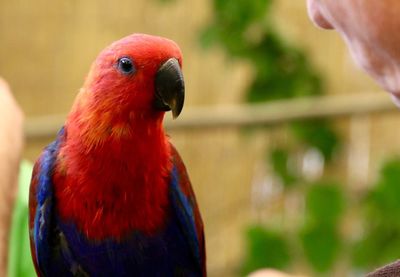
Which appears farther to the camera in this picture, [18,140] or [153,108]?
[18,140]

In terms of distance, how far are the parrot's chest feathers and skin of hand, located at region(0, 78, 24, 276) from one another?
128 millimetres

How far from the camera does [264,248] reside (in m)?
1.80

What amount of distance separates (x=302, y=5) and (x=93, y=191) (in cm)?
184

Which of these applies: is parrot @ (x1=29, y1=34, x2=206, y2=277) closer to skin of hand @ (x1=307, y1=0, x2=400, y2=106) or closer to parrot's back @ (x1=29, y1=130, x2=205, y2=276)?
parrot's back @ (x1=29, y1=130, x2=205, y2=276)

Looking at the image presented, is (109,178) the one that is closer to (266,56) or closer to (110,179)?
(110,179)

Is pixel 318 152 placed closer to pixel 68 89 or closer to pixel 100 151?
pixel 68 89

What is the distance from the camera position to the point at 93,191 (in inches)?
27.2

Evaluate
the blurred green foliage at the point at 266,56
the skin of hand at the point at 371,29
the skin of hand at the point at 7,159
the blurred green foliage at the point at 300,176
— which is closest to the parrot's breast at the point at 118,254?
the skin of hand at the point at 7,159

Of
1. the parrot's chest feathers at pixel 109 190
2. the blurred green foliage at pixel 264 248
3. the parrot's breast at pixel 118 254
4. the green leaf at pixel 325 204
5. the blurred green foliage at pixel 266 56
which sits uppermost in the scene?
the blurred green foliage at pixel 266 56

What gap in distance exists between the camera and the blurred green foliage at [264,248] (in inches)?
70.6

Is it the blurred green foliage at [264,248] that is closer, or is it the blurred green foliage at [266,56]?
the blurred green foliage at [264,248]

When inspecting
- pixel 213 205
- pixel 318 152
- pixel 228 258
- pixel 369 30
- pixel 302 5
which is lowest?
pixel 228 258

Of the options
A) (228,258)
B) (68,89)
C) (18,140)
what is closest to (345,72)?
(228,258)

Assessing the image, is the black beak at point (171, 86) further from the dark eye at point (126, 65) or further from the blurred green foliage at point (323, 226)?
the blurred green foliage at point (323, 226)
